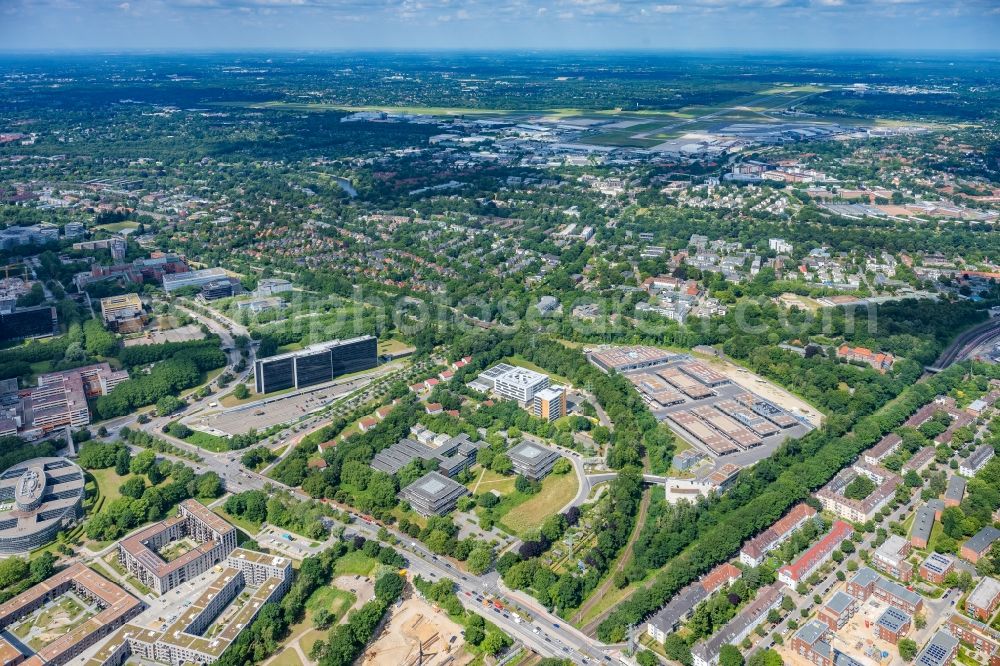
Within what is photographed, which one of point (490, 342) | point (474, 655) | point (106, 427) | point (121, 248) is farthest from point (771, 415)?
point (121, 248)

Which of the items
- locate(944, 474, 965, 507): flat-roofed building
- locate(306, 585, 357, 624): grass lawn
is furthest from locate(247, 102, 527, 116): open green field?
locate(306, 585, 357, 624): grass lawn

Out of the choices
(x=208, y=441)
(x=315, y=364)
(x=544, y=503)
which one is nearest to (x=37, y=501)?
(x=208, y=441)

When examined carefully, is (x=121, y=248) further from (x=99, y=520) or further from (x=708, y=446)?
(x=708, y=446)

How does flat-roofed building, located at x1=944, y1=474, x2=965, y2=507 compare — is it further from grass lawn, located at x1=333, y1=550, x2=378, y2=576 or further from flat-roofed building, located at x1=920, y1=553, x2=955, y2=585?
grass lawn, located at x1=333, y1=550, x2=378, y2=576

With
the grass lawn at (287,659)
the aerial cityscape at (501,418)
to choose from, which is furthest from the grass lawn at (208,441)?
the grass lawn at (287,659)

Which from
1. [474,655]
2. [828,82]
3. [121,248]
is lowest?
[474,655]

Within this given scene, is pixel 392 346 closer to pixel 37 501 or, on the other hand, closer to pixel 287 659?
pixel 37 501

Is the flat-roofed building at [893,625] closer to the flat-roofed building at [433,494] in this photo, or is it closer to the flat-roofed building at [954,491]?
the flat-roofed building at [954,491]
